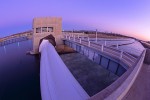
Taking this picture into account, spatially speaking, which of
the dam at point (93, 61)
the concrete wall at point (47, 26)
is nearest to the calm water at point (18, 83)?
the dam at point (93, 61)

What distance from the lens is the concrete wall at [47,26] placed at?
4184 centimetres

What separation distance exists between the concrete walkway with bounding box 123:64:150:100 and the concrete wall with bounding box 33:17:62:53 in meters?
34.8

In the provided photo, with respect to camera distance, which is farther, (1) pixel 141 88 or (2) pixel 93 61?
(2) pixel 93 61

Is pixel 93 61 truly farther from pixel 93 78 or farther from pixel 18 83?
pixel 18 83

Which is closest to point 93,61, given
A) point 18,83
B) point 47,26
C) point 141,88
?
point 141,88

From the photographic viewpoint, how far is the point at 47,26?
42.9 metres

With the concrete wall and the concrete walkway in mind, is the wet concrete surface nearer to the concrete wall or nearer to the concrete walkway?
the concrete wall

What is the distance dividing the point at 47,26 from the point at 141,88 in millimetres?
38153

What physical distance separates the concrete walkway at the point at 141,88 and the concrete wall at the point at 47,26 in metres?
34.8

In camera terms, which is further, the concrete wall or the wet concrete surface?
the concrete wall

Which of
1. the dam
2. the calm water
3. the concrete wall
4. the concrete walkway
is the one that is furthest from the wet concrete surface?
the concrete walkway

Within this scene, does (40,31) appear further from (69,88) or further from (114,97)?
(114,97)

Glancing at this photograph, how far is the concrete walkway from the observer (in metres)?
6.04

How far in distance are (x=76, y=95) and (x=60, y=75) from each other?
3.73 meters
